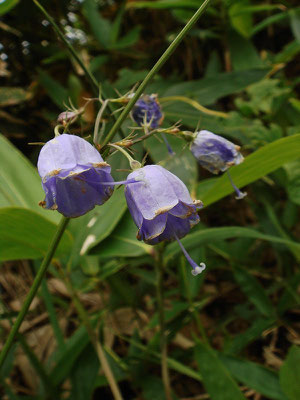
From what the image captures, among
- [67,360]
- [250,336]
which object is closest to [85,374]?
[67,360]

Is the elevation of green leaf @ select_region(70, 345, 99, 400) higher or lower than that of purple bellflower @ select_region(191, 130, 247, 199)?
lower

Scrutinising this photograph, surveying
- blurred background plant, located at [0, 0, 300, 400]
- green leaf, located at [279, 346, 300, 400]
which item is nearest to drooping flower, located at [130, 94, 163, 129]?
blurred background plant, located at [0, 0, 300, 400]

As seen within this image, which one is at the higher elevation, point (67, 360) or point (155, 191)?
point (155, 191)

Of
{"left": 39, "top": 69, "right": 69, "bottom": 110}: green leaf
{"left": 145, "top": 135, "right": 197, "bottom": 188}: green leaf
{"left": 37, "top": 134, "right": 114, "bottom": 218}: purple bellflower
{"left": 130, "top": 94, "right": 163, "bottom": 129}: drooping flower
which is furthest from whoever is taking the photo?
{"left": 39, "top": 69, "right": 69, "bottom": 110}: green leaf

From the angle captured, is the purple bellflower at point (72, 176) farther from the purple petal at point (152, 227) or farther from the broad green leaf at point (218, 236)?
the broad green leaf at point (218, 236)

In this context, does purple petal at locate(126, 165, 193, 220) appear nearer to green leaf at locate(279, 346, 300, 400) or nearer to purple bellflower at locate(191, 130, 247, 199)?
purple bellflower at locate(191, 130, 247, 199)

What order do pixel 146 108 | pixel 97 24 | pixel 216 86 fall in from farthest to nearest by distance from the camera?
pixel 97 24
pixel 216 86
pixel 146 108

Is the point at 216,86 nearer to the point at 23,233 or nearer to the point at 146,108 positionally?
the point at 146,108

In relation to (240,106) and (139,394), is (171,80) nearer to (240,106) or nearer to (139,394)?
(240,106)
